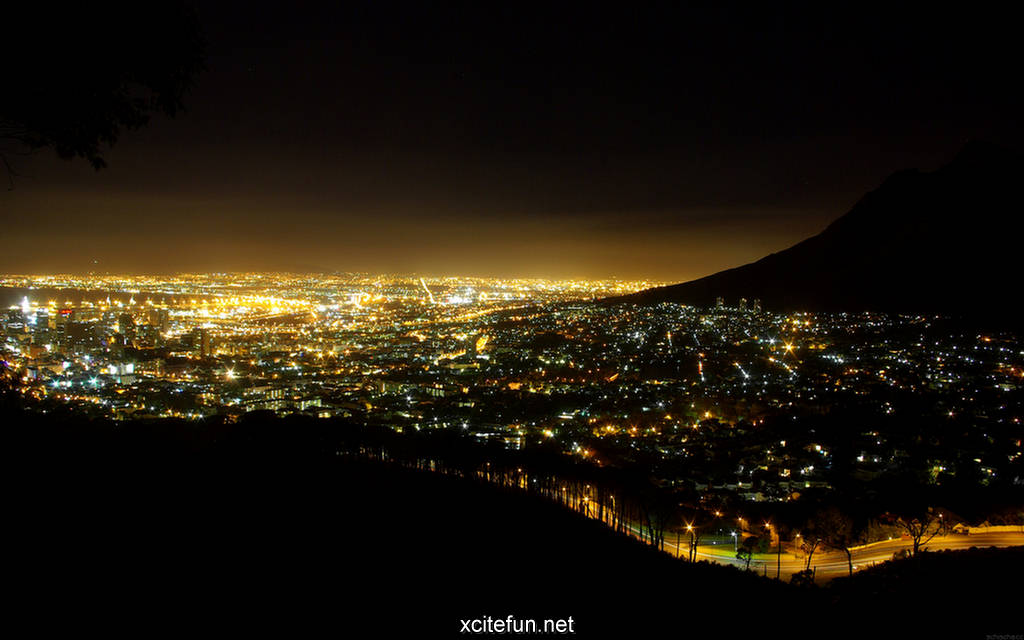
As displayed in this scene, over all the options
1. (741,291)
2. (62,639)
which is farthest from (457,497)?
(741,291)

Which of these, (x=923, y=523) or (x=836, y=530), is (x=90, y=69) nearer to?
(x=836, y=530)

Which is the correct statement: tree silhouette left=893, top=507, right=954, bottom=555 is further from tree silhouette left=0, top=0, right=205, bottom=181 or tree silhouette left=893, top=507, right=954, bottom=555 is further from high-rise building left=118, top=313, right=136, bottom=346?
high-rise building left=118, top=313, right=136, bottom=346

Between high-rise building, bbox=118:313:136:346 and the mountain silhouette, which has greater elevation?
the mountain silhouette

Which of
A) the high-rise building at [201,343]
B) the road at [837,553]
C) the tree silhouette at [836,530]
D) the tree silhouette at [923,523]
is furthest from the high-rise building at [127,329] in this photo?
the tree silhouette at [923,523]

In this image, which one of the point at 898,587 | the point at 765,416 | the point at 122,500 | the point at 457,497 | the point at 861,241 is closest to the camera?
the point at 122,500

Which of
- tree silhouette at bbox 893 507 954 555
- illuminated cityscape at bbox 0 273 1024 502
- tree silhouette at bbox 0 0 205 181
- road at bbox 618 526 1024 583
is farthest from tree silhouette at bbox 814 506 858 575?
tree silhouette at bbox 0 0 205 181

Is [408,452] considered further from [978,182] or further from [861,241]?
[978,182]
